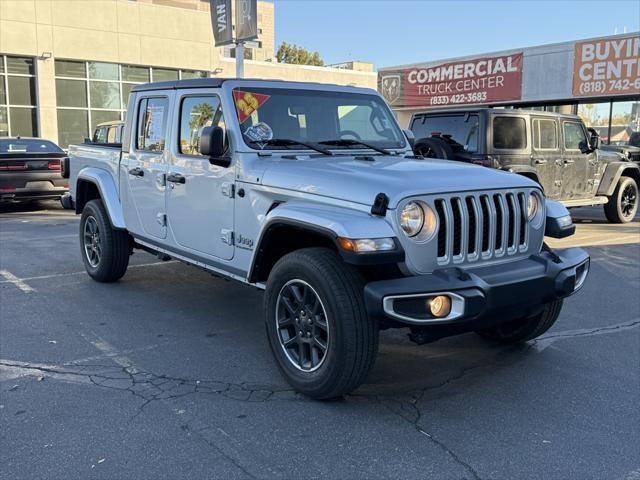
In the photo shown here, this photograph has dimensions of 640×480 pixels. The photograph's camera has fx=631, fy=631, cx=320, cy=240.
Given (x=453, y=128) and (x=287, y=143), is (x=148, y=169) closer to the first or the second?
(x=287, y=143)

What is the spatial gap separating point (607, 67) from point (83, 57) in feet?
60.1

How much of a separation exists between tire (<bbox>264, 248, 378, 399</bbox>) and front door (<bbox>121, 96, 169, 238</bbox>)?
1928 mm

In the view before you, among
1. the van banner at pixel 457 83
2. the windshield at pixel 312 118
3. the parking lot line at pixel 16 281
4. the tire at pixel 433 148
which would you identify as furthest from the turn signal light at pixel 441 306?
the van banner at pixel 457 83

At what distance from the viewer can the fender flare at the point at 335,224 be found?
3.42 meters

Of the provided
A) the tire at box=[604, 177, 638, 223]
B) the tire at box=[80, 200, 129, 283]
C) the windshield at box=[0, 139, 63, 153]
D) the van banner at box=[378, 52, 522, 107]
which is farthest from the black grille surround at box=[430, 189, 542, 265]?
the van banner at box=[378, 52, 522, 107]

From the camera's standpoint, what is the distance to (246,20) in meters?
17.4

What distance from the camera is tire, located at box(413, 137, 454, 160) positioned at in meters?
9.13

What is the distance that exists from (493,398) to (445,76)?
74.1 ft

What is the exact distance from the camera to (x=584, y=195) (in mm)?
11406

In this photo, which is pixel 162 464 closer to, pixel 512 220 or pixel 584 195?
pixel 512 220

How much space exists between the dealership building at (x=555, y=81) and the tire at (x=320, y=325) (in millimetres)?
18856

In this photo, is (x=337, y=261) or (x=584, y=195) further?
(x=584, y=195)

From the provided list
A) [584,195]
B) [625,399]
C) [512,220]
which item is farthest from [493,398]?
[584,195]

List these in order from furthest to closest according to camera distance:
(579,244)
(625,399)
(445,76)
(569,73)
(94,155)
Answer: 1. (445,76)
2. (569,73)
3. (579,244)
4. (94,155)
5. (625,399)
